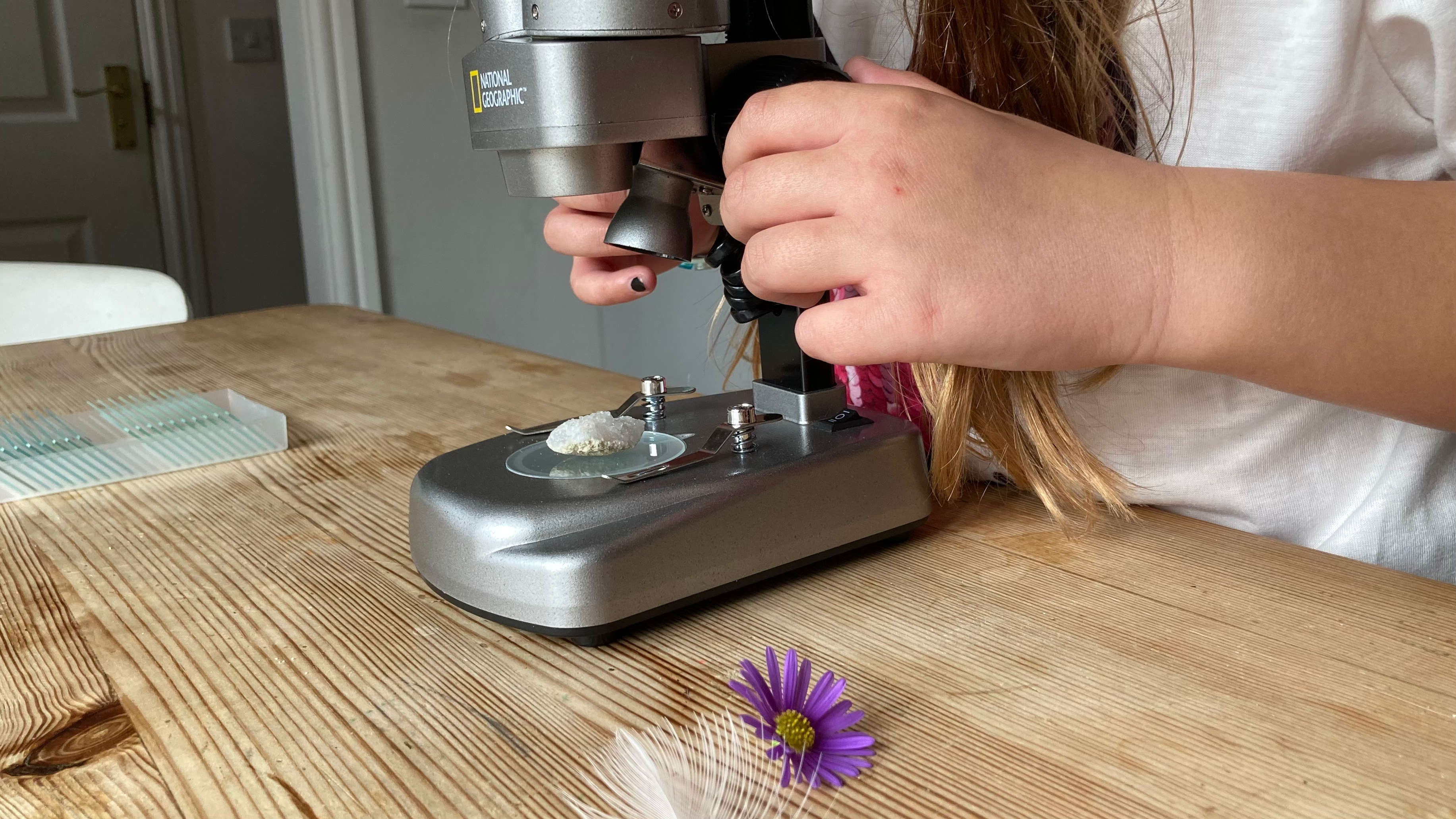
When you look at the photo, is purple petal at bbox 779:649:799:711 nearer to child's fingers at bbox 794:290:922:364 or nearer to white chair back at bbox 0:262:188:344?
child's fingers at bbox 794:290:922:364

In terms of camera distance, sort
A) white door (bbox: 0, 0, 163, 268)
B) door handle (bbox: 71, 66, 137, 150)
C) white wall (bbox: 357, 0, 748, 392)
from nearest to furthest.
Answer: white wall (bbox: 357, 0, 748, 392) < white door (bbox: 0, 0, 163, 268) < door handle (bbox: 71, 66, 137, 150)

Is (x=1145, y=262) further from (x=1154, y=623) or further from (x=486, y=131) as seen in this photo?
(x=486, y=131)

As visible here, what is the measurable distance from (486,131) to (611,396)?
1.26 ft

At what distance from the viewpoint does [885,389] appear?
0.67m

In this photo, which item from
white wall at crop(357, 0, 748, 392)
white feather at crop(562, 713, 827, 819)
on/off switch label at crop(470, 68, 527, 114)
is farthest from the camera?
white wall at crop(357, 0, 748, 392)

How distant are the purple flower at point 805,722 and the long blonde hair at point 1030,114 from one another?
20 centimetres

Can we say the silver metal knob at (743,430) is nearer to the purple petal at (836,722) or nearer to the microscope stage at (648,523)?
the microscope stage at (648,523)

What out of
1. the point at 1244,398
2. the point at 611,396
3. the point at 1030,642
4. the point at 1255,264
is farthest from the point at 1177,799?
the point at 611,396

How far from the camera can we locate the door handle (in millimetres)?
2975

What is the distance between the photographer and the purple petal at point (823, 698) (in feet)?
1.22

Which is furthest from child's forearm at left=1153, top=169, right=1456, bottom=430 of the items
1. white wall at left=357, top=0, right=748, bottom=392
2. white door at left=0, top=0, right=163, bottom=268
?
white door at left=0, top=0, right=163, bottom=268

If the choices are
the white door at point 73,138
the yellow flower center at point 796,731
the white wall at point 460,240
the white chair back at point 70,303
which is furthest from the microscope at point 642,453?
the white door at point 73,138

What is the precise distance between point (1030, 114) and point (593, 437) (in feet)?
0.86

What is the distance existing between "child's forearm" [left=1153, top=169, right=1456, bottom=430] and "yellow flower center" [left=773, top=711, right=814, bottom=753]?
0.21 meters
